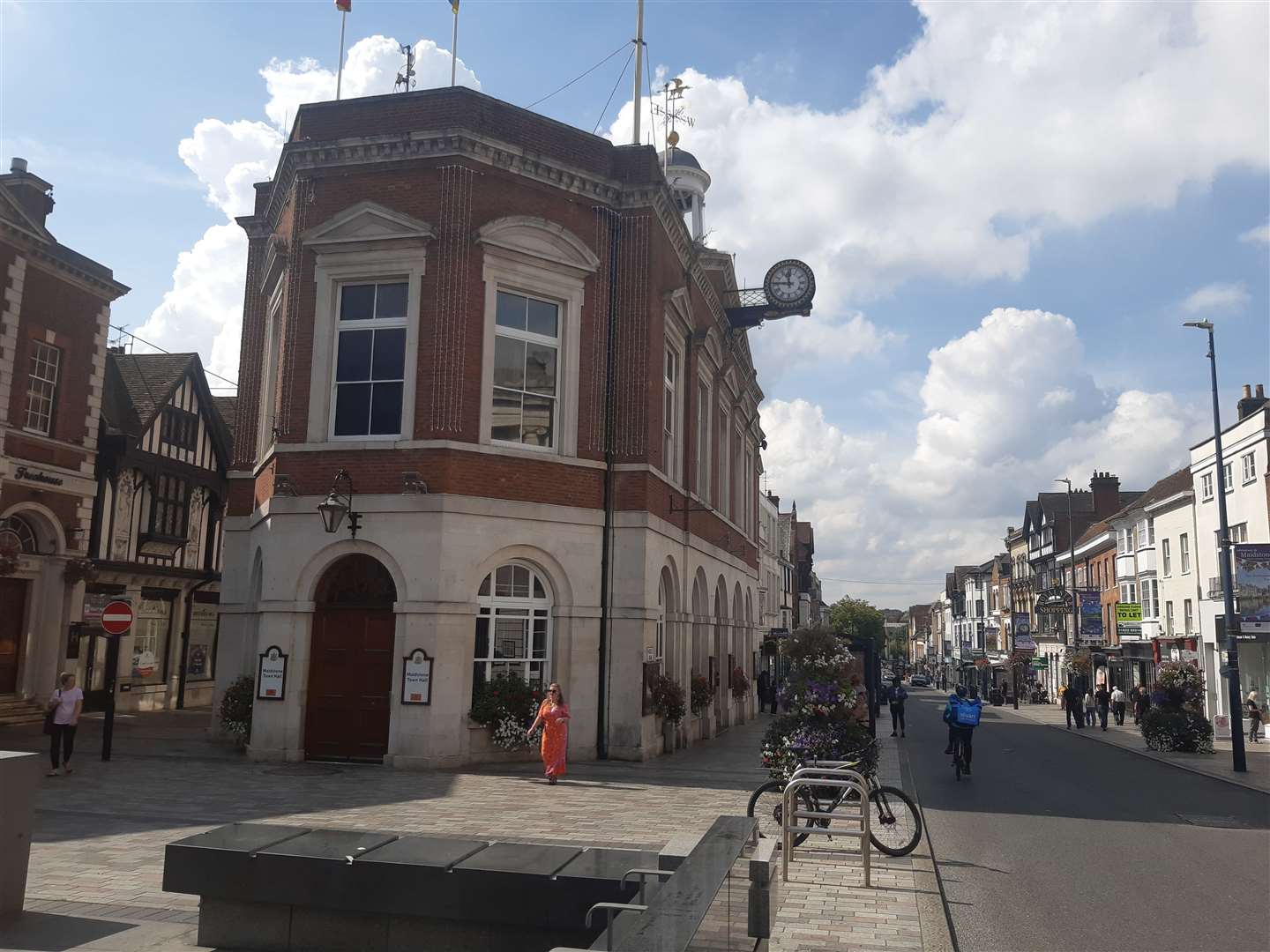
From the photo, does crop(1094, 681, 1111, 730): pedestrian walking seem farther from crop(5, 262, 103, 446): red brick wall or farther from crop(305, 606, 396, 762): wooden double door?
crop(5, 262, 103, 446): red brick wall

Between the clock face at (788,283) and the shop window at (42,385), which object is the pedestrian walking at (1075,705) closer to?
the clock face at (788,283)

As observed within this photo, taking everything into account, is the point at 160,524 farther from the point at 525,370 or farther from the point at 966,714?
the point at 966,714

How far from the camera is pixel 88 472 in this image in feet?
86.5

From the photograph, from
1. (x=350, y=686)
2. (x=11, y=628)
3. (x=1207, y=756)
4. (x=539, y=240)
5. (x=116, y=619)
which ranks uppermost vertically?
(x=539, y=240)

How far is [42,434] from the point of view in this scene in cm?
2522

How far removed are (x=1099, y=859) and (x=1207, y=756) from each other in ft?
55.2

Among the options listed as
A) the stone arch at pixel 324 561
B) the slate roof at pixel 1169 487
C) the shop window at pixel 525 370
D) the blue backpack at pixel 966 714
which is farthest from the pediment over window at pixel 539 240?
the slate roof at pixel 1169 487

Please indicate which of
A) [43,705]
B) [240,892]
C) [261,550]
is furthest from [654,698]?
[43,705]

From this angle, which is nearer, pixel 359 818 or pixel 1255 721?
pixel 359 818

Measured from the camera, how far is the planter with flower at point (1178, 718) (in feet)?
82.8

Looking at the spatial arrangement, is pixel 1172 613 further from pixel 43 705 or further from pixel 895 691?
pixel 43 705

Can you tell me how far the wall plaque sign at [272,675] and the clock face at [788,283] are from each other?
16500 millimetres

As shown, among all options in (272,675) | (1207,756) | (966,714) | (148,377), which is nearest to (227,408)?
(148,377)

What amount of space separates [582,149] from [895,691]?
61.5 feet
